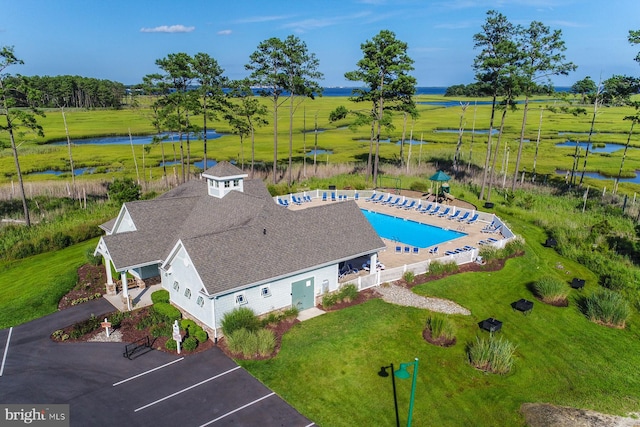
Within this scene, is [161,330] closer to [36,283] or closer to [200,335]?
[200,335]

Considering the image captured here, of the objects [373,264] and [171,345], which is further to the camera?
[373,264]

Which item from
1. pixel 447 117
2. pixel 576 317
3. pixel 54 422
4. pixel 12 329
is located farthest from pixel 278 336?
pixel 447 117

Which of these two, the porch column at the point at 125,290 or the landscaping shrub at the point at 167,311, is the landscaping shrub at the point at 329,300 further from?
the porch column at the point at 125,290

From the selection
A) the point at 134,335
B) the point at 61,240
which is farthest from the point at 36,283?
the point at 134,335

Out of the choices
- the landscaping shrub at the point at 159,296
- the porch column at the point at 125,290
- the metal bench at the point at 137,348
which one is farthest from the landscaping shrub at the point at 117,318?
the metal bench at the point at 137,348

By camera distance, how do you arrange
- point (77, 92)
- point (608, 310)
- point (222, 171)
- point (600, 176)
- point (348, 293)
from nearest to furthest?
1. point (608, 310)
2. point (348, 293)
3. point (222, 171)
4. point (600, 176)
5. point (77, 92)

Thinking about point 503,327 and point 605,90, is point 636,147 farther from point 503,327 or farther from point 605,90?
point 503,327

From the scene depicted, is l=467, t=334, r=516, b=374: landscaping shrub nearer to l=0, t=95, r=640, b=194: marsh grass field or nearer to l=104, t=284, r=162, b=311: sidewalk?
l=104, t=284, r=162, b=311: sidewalk
